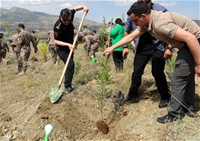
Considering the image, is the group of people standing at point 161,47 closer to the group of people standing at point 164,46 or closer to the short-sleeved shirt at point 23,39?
the group of people standing at point 164,46

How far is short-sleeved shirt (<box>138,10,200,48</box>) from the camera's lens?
2531 millimetres

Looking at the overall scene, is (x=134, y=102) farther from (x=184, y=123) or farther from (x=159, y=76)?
(x=184, y=123)

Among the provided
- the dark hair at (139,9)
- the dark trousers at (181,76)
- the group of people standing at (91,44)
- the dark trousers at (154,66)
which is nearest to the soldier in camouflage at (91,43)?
the group of people standing at (91,44)

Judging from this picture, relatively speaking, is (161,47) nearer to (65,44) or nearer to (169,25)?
(169,25)

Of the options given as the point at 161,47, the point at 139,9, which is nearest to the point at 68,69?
the point at 161,47

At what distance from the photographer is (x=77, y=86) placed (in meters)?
4.75

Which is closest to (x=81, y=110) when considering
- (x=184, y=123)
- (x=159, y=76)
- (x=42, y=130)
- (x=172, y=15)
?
(x=42, y=130)

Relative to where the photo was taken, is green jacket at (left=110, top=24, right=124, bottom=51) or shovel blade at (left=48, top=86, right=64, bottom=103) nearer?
shovel blade at (left=48, top=86, right=64, bottom=103)

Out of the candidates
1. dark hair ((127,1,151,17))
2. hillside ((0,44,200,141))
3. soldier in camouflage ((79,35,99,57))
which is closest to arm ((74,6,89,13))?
hillside ((0,44,200,141))

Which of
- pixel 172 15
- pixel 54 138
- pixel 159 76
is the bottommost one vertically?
pixel 54 138

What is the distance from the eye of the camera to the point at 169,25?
2533 millimetres

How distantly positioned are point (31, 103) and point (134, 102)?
6.44 feet

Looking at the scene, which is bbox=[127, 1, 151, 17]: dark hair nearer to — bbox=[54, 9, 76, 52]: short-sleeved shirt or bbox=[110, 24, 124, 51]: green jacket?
bbox=[54, 9, 76, 52]: short-sleeved shirt

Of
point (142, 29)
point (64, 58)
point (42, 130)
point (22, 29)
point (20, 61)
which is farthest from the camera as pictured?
point (20, 61)
